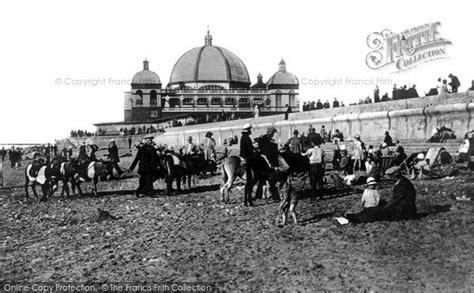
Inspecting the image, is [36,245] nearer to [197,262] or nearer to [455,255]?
[197,262]

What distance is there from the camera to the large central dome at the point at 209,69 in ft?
201

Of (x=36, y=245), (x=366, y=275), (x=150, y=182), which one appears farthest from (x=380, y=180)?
(x=36, y=245)

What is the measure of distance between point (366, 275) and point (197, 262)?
2124 mm

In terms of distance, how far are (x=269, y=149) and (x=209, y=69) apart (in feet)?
174

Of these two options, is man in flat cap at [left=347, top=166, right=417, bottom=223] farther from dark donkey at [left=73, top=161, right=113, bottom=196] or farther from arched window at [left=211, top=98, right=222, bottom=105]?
arched window at [left=211, top=98, right=222, bottom=105]

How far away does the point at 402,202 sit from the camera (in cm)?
804

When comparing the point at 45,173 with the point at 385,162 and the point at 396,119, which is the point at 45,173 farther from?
the point at 396,119

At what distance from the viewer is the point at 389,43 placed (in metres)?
17.0

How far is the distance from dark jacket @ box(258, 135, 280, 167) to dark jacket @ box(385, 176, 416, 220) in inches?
87.8

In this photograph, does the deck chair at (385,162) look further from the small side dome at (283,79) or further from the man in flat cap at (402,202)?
the small side dome at (283,79)

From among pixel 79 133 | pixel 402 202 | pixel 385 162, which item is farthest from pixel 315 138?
pixel 79 133

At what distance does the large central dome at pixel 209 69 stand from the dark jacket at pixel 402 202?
2116 inches

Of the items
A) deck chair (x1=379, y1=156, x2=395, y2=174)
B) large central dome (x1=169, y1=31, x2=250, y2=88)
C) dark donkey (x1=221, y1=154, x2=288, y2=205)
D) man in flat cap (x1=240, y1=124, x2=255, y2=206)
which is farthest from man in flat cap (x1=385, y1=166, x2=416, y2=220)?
large central dome (x1=169, y1=31, x2=250, y2=88)

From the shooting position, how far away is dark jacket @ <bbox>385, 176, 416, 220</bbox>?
7996 mm
